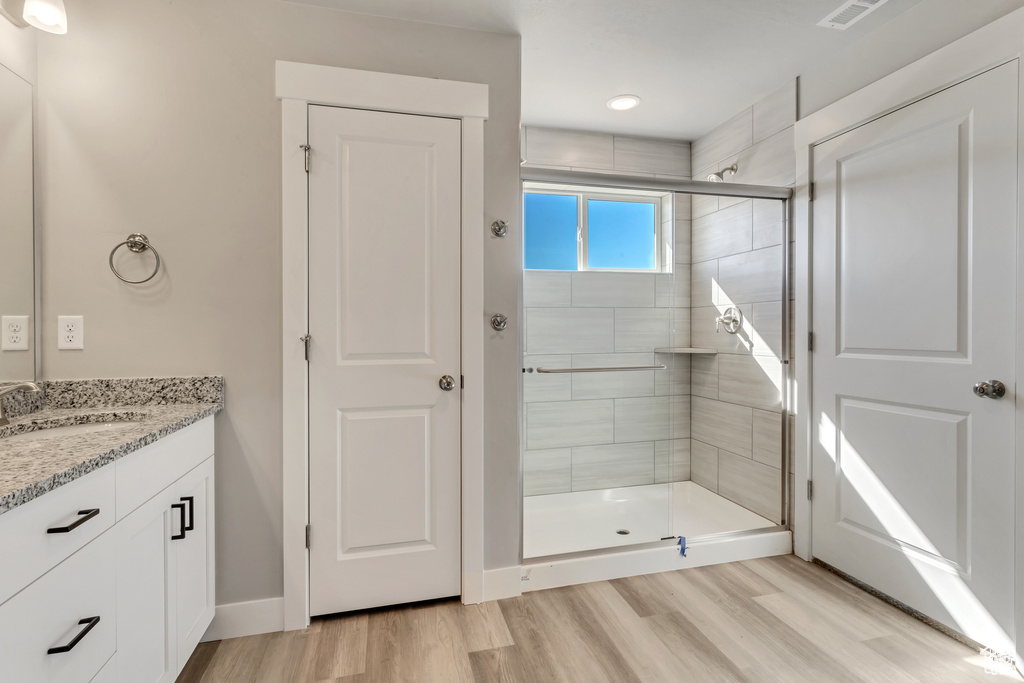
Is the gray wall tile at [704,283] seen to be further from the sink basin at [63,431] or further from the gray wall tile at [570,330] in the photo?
the sink basin at [63,431]

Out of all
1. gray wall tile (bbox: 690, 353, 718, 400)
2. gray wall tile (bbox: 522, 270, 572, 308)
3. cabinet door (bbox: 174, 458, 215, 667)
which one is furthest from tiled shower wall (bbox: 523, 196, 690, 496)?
cabinet door (bbox: 174, 458, 215, 667)

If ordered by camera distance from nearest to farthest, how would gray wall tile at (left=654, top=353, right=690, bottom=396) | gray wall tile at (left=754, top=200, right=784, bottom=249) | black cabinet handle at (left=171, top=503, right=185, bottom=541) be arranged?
black cabinet handle at (left=171, top=503, right=185, bottom=541) → gray wall tile at (left=654, top=353, right=690, bottom=396) → gray wall tile at (left=754, top=200, right=784, bottom=249)

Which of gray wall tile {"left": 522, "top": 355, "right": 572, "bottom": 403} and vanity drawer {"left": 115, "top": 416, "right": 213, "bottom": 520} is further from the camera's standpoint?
gray wall tile {"left": 522, "top": 355, "right": 572, "bottom": 403}

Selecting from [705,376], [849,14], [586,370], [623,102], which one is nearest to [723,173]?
[623,102]

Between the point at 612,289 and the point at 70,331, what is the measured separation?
6.82ft

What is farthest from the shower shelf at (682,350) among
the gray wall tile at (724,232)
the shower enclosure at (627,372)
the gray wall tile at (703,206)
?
the gray wall tile at (703,206)

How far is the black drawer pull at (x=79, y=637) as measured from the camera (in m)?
0.89

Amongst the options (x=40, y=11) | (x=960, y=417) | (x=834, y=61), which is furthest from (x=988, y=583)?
(x=40, y=11)

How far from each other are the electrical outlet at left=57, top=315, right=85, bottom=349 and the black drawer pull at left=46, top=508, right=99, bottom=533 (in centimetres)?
94

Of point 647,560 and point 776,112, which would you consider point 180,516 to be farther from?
point 776,112

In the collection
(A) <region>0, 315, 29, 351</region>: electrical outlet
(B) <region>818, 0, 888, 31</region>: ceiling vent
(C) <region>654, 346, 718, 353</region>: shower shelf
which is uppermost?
(B) <region>818, 0, 888, 31</region>: ceiling vent

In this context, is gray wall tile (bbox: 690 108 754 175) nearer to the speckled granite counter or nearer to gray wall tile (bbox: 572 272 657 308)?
gray wall tile (bbox: 572 272 657 308)

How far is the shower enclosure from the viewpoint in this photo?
7.30 feet

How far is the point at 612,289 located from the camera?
2.29 m
